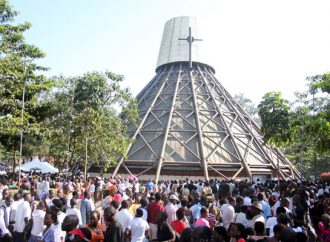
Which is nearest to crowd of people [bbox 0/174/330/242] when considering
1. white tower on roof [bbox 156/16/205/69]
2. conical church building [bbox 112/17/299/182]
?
conical church building [bbox 112/17/299/182]

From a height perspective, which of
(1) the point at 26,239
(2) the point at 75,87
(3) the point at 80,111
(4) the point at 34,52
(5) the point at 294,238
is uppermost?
(4) the point at 34,52

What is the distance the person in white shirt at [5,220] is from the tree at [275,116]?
18003 millimetres

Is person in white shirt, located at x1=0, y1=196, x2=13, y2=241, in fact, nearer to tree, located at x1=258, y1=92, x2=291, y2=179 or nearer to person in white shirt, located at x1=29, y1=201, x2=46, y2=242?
person in white shirt, located at x1=29, y1=201, x2=46, y2=242

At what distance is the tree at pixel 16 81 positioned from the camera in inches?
759

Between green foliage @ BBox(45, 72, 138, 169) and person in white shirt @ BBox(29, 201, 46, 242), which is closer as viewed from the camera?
person in white shirt @ BBox(29, 201, 46, 242)

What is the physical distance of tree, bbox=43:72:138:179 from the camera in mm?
24614

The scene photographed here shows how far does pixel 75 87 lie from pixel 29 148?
15.8 metres

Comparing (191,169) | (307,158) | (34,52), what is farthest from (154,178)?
(307,158)

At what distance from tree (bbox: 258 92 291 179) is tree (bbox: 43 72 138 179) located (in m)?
10.1

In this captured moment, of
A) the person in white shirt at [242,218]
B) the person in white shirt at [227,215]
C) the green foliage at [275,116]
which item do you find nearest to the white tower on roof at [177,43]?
the green foliage at [275,116]

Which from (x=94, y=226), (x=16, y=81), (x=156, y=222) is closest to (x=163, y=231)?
(x=94, y=226)

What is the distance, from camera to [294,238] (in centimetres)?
595

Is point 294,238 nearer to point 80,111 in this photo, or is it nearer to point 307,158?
point 80,111

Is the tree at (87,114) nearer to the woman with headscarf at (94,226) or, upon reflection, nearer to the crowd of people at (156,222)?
the crowd of people at (156,222)
